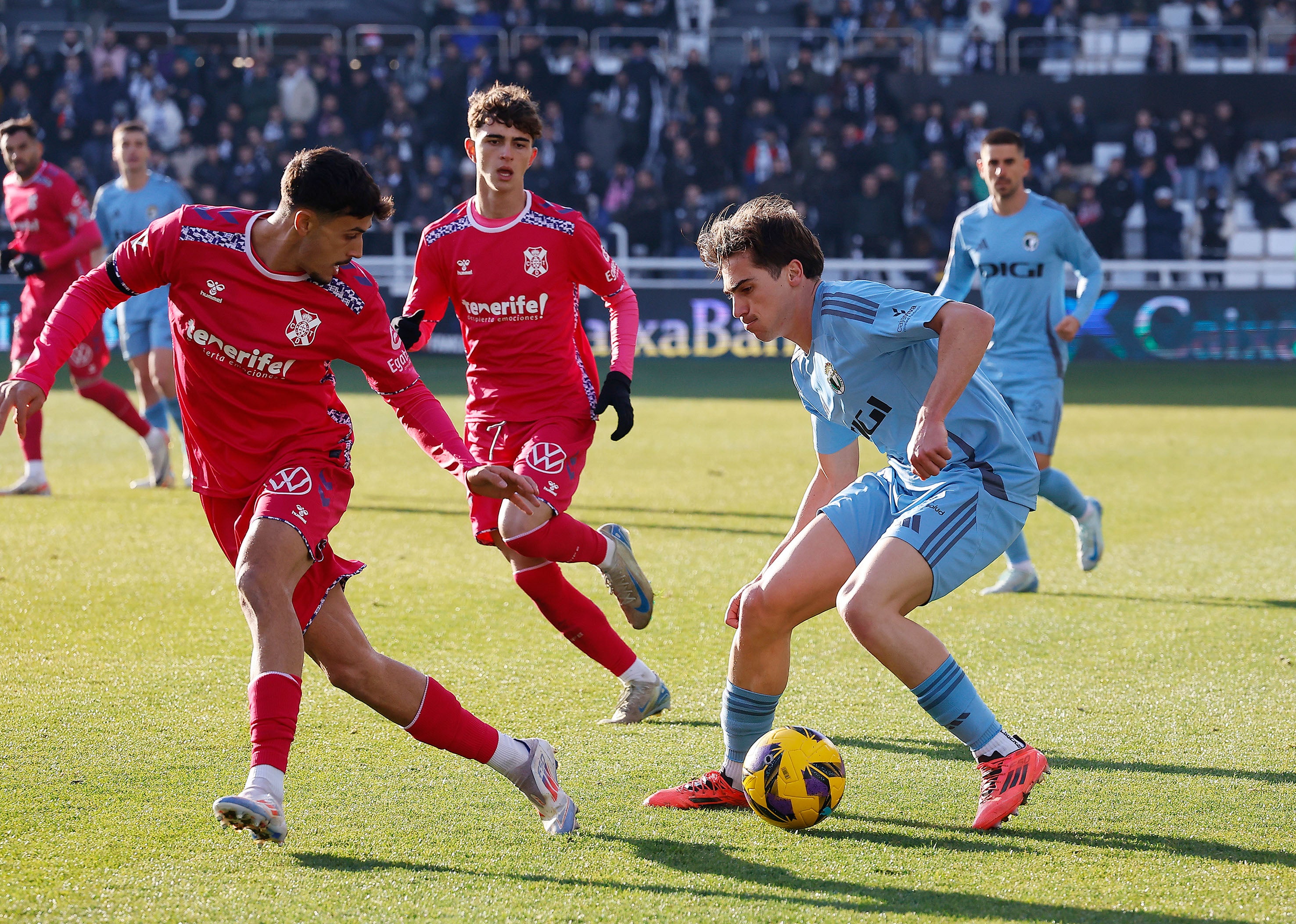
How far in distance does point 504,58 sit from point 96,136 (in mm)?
6412

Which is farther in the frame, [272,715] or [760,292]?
[760,292]

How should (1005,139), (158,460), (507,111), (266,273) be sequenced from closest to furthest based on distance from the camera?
(266,273)
(507,111)
(1005,139)
(158,460)

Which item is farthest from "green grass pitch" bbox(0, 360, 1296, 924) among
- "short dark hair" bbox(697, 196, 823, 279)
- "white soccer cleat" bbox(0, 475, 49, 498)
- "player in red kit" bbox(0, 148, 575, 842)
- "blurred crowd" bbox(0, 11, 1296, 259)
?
"blurred crowd" bbox(0, 11, 1296, 259)

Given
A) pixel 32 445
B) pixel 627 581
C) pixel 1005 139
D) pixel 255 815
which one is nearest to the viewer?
pixel 255 815

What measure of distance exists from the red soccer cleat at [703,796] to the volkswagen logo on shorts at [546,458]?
4.83 feet

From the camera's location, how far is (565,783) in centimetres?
411

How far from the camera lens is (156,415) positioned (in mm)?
10141

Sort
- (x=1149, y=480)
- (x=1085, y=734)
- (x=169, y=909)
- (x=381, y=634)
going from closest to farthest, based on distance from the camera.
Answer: (x=169, y=909) → (x=1085, y=734) → (x=381, y=634) → (x=1149, y=480)

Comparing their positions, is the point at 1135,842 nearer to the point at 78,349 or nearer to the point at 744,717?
the point at 744,717

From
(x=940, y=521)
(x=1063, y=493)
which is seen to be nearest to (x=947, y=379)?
(x=940, y=521)

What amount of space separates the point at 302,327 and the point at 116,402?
6.67 meters

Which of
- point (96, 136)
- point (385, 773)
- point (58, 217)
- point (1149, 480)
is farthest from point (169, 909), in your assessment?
point (96, 136)

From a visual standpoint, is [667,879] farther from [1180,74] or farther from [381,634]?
[1180,74]

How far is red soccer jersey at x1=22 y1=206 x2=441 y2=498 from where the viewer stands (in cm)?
367
